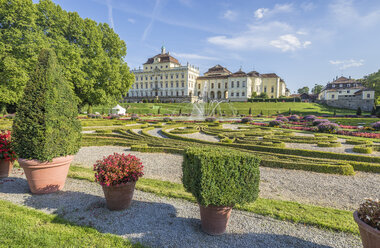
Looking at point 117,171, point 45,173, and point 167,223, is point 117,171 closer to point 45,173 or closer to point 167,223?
point 167,223

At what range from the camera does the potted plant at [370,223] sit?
211 cm

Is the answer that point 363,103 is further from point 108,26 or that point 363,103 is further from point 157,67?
point 157,67

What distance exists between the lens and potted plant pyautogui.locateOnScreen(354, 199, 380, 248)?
6.93ft

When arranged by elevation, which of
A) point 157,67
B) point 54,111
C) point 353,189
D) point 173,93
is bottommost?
point 353,189

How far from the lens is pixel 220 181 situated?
274 centimetres

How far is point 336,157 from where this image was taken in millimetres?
6965

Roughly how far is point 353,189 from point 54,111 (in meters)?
6.92

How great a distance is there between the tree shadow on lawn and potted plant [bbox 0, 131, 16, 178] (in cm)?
100

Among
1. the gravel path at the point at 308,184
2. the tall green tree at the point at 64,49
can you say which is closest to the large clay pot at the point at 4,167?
the gravel path at the point at 308,184

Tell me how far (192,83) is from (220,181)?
212 ft

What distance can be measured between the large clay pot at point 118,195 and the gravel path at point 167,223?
115 millimetres

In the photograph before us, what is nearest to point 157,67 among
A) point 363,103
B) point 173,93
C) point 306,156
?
point 173,93

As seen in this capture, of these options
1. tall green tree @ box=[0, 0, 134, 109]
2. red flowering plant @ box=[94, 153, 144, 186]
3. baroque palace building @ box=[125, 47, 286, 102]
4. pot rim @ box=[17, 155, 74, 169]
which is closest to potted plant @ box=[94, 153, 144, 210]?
red flowering plant @ box=[94, 153, 144, 186]

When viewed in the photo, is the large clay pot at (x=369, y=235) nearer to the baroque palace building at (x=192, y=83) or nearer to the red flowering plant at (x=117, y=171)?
the red flowering plant at (x=117, y=171)
